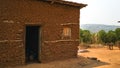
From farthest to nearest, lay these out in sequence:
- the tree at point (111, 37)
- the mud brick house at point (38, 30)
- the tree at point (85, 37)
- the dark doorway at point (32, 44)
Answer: the tree at point (85, 37)
the tree at point (111, 37)
the dark doorway at point (32, 44)
the mud brick house at point (38, 30)

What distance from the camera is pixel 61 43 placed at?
17312 millimetres

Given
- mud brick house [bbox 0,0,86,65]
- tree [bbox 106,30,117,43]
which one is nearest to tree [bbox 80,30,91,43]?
tree [bbox 106,30,117,43]

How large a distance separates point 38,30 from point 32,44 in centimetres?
177

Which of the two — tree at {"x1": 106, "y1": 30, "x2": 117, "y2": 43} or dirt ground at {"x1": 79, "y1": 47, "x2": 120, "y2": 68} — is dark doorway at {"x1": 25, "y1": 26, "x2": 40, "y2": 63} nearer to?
dirt ground at {"x1": 79, "y1": 47, "x2": 120, "y2": 68}

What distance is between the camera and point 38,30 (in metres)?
16.2

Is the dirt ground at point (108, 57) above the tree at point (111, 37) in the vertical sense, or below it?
below

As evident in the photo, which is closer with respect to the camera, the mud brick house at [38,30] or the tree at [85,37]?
the mud brick house at [38,30]

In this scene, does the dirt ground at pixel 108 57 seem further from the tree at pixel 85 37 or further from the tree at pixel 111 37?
the tree at pixel 85 37

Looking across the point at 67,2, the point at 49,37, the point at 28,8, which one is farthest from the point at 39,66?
the point at 67,2

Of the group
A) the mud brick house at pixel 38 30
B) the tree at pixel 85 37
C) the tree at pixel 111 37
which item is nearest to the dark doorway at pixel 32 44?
the mud brick house at pixel 38 30

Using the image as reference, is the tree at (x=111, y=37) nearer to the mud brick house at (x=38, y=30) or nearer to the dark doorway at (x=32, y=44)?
the mud brick house at (x=38, y=30)

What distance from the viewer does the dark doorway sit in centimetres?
1661

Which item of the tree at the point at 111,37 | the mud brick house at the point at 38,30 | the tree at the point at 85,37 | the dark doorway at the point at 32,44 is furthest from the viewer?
the tree at the point at 85,37

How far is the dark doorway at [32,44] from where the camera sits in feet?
54.5
